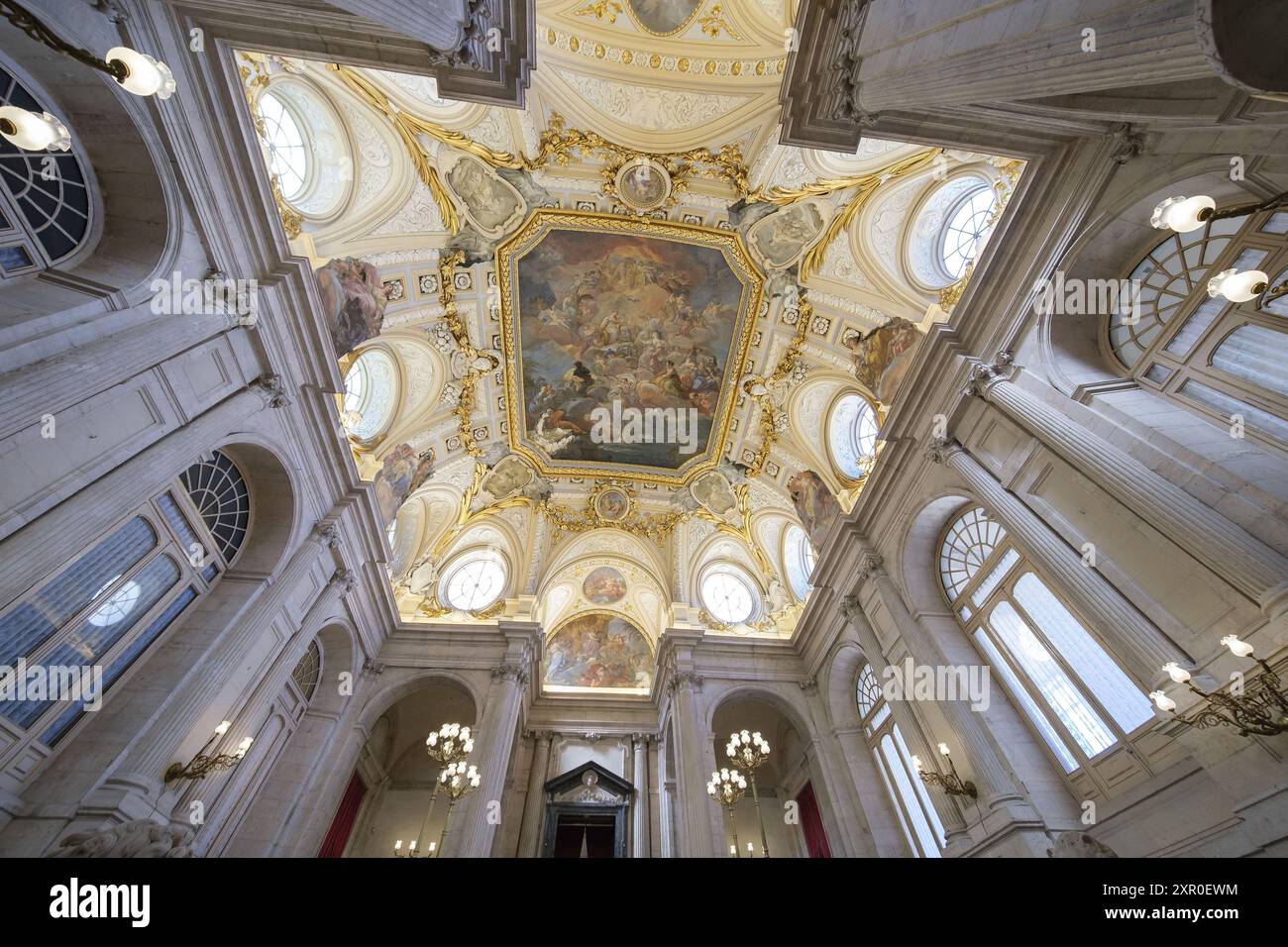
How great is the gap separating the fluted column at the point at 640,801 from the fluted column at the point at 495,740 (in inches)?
182

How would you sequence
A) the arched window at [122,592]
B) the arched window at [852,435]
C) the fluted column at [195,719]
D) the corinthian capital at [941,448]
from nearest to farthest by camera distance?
1. the arched window at [122,592]
2. the fluted column at [195,719]
3. the corinthian capital at [941,448]
4. the arched window at [852,435]

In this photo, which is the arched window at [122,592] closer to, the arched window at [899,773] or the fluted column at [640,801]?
the fluted column at [640,801]

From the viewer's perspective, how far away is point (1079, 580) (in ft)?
20.8

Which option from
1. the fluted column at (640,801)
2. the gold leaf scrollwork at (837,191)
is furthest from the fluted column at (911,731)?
the gold leaf scrollwork at (837,191)

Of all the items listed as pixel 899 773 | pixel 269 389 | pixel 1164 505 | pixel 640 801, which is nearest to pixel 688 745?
→ pixel 640 801

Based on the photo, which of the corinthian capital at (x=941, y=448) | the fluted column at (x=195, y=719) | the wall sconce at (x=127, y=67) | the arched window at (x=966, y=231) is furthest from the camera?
the arched window at (x=966, y=231)

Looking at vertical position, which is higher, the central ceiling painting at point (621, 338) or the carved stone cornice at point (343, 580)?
the central ceiling painting at point (621, 338)

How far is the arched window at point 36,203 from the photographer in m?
5.64

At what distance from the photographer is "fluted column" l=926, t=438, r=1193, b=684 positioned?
5465 millimetres

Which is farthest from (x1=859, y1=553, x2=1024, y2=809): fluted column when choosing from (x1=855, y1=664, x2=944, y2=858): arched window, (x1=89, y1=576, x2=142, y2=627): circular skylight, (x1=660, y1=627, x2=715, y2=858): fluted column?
(x1=89, y1=576, x2=142, y2=627): circular skylight

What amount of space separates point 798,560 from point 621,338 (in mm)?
8828

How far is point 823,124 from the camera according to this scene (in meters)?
6.85

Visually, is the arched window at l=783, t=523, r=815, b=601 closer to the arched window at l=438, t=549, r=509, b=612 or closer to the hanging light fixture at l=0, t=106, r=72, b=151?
the arched window at l=438, t=549, r=509, b=612

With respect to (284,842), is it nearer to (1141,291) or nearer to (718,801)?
(718,801)
